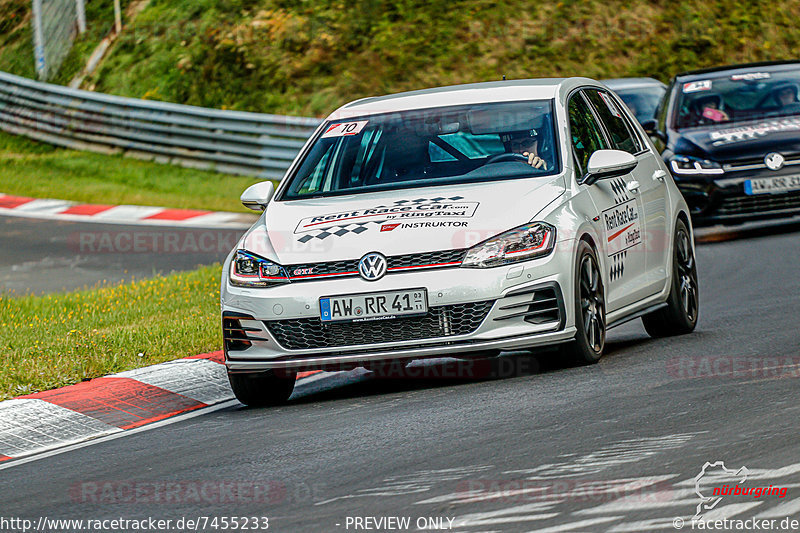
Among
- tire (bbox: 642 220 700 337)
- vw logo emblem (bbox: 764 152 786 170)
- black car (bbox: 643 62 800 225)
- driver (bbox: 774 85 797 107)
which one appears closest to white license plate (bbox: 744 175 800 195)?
black car (bbox: 643 62 800 225)

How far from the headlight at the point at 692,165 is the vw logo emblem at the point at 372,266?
26.2 ft

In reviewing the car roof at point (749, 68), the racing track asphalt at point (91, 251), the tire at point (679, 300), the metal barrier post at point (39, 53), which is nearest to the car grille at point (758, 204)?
the car roof at point (749, 68)

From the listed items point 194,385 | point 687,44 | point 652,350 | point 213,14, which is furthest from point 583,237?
point 213,14

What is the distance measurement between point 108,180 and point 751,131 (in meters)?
12.0

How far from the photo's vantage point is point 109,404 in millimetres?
7637

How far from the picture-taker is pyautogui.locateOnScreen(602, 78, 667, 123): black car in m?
19.3

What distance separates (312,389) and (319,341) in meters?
1.05

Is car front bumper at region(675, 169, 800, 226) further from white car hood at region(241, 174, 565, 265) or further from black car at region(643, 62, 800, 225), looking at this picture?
white car hood at region(241, 174, 565, 265)

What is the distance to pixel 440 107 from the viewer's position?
829cm

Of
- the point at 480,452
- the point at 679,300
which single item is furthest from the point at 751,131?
the point at 480,452

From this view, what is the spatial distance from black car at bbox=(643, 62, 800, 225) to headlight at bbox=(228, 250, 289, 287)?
780 centimetres

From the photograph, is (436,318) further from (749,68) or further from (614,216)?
(749,68)

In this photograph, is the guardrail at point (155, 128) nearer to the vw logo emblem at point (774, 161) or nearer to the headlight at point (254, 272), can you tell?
the vw logo emblem at point (774, 161)

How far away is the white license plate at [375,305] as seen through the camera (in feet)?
22.7
